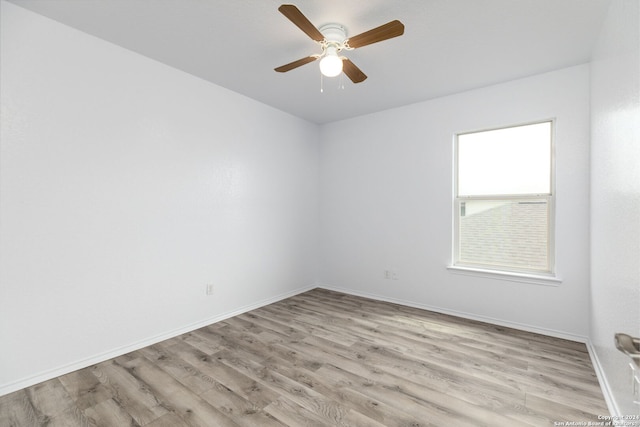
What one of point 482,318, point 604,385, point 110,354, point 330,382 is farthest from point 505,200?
point 110,354

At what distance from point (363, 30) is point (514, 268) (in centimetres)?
298

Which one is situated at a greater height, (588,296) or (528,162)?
(528,162)

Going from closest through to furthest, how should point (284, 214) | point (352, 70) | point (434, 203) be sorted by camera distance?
point (352, 70) → point (434, 203) → point (284, 214)

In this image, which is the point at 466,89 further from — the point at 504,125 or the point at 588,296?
the point at 588,296

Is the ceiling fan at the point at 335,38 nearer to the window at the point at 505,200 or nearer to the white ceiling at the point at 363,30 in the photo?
the white ceiling at the point at 363,30

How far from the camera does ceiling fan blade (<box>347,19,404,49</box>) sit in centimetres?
181

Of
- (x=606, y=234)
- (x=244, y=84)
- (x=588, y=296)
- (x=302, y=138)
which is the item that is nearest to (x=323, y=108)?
(x=302, y=138)

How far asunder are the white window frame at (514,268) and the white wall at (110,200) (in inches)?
102

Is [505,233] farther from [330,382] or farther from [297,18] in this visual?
[297,18]

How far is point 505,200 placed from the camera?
129 inches

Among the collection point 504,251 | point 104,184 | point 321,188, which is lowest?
point 504,251

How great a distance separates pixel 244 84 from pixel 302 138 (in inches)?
56.5

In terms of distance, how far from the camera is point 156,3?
79.9 inches

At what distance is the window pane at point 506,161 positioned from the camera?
3084 millimetres
